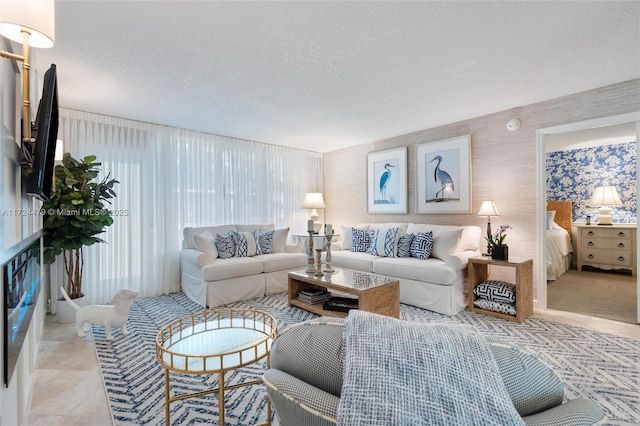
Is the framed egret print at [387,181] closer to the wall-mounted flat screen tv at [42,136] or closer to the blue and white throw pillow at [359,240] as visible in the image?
the blue and white throw pillow at [359,240]

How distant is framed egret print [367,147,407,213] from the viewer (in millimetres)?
4945

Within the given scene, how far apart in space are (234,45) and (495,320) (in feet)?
11.6

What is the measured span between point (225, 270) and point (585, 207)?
250 inches

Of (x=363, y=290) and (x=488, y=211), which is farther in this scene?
(x=488, y=211)

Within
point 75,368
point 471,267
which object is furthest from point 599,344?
point 75,368

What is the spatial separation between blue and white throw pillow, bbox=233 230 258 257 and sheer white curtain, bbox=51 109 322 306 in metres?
0.67

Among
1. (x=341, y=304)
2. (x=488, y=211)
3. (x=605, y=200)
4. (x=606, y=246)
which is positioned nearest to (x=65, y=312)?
(x=341, y=304)

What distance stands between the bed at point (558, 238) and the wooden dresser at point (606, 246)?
0.57 feet

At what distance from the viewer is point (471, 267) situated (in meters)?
3.50

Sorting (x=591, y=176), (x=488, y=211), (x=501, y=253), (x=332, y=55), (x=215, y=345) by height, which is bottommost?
(x=215, y=345)

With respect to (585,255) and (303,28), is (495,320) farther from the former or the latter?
(585,255)

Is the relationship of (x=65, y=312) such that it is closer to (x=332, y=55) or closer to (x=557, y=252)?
(x=332, y=55)

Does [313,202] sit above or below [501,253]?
above

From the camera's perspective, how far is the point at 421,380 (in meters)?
0.58
